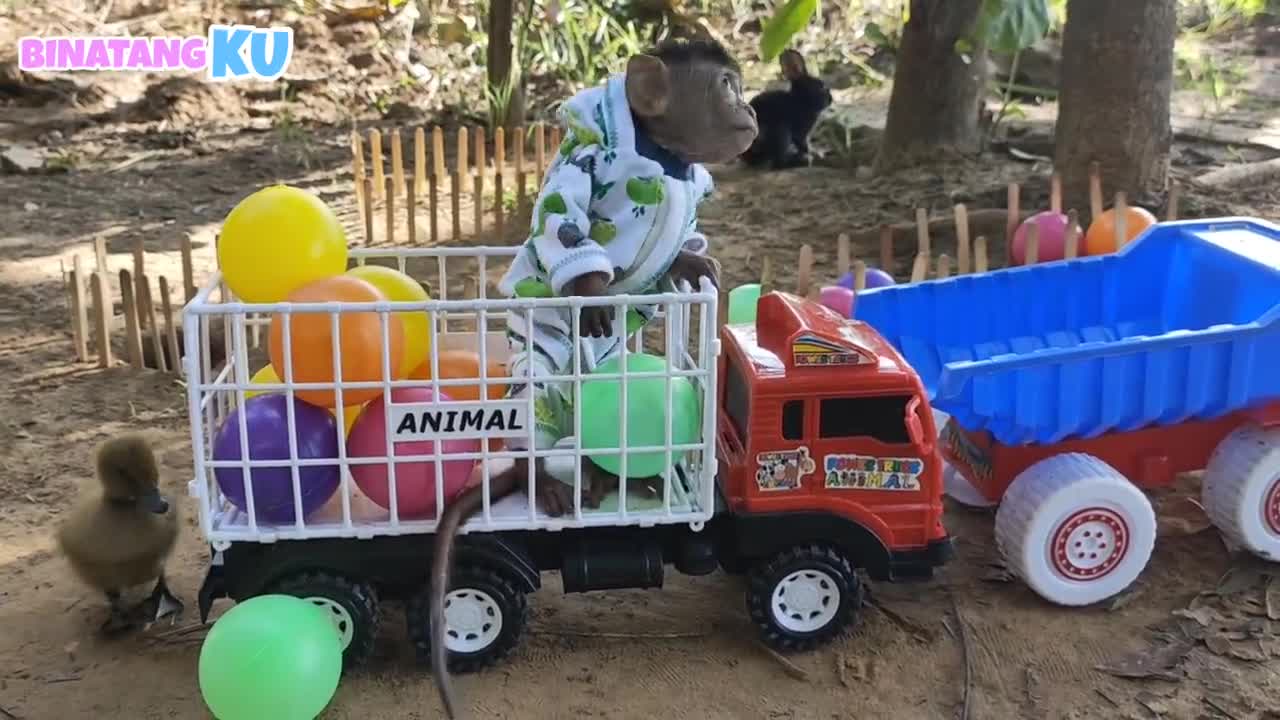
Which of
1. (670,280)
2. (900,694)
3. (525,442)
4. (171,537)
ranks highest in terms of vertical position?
(670,280)

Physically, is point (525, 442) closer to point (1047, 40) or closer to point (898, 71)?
point (898, 71)

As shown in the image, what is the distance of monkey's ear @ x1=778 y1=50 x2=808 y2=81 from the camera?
26.4 ft

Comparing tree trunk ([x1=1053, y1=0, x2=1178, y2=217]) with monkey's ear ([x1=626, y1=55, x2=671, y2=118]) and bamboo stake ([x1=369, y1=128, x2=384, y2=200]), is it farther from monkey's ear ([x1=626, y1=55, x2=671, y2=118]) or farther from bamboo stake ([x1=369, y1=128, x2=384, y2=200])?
monkey's ear ([x1=626, y1=55, x2=671, y2=118])

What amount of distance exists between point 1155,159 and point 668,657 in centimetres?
411

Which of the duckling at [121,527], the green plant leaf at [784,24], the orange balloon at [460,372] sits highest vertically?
the green plant leaf at [784,24]

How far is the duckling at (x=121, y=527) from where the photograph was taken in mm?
3053

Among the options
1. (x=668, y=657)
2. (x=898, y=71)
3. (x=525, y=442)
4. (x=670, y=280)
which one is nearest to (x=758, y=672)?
(x=668, y=657)

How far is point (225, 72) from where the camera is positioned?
10039 mm

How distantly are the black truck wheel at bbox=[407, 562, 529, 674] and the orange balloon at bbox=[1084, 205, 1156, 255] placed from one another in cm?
288

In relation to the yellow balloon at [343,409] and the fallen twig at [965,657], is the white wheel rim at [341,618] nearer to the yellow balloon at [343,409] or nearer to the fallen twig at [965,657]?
the yellow balloon at [343,409]

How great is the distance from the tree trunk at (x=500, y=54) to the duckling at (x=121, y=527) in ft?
18.9

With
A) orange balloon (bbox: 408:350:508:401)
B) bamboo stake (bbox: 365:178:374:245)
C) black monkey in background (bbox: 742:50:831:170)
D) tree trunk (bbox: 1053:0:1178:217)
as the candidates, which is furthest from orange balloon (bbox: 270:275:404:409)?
black monkey in background (bbox: 742:50:831:170)

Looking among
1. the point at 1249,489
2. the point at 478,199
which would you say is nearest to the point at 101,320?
the point at 478,199

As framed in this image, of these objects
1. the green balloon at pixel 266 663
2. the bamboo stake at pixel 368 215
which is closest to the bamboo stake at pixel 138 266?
the bamboo stake at pixel 368 215
